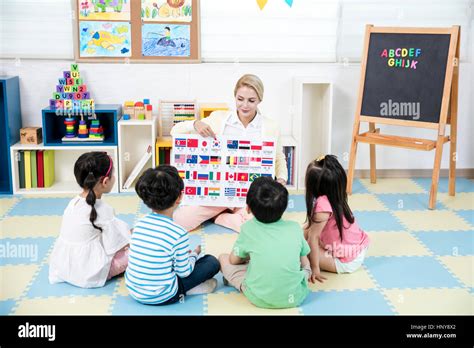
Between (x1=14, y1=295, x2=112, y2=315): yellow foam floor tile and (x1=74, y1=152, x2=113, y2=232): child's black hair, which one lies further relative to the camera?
(x1=74, y1=152, x2=113, y2=232): child's black hair

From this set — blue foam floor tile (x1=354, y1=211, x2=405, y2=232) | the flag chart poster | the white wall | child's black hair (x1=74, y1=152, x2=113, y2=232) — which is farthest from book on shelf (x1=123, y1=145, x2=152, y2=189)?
child's black hair (x1=74, y1=152, x2=113, y2=232)

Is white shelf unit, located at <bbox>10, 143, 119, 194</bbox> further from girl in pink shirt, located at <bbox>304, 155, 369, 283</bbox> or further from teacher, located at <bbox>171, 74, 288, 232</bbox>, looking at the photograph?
girl in pink shirt, located at <bbox>304, 155, 369, 283</bbox>

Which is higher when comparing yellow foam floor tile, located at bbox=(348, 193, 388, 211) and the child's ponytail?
the child's ponytail

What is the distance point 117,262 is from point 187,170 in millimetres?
1009

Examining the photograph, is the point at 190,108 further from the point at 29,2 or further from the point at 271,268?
the point at 271,268

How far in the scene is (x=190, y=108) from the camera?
17.8ft

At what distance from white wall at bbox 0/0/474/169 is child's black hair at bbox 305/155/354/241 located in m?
2.20

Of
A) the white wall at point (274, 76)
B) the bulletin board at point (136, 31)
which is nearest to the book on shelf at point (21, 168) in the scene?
the white wall at point (274, 76)

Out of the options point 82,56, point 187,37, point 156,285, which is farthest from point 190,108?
point 156,285

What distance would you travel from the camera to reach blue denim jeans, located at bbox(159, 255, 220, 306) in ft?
10.9

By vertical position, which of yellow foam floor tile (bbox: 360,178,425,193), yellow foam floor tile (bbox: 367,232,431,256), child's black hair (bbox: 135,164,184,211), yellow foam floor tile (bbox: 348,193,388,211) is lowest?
yellow foam floor tile (bbox: 367,232,431,256)

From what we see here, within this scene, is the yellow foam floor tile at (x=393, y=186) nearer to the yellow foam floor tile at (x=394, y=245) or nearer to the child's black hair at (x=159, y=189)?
the yellow foam floor tile at (x=394, y=245)

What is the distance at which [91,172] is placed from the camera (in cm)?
341

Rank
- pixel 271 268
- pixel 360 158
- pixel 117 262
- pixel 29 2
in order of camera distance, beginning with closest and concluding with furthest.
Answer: pixel 271 268 < pixel 117 262 < pixel 29 2 < pixel 360 158
